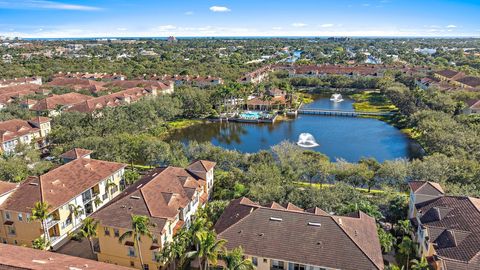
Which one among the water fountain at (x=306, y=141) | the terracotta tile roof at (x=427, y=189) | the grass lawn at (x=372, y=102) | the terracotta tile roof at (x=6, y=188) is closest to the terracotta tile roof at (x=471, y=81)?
the grass lawn at (x=372, y=102)

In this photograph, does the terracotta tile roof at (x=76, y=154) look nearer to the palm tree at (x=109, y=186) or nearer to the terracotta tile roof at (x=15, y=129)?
the palm tree at (x=109, y=186)

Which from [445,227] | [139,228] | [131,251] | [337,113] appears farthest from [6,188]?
[337,113]

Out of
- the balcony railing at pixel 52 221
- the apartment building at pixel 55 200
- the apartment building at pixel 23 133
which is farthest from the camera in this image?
the apartment building at pixel 23 133

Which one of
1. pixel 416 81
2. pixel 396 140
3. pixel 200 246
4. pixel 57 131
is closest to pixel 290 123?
pixel 396 140

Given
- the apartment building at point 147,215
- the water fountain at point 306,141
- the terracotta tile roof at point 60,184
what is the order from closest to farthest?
the apartment building at point 147,215, the terracotta tile roof at point 60,184, the water fountain at point 306,141

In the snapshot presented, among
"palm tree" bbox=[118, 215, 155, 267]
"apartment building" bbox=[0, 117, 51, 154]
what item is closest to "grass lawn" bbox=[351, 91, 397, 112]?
"apartment building" bbox=[0, 117, 51, 154]

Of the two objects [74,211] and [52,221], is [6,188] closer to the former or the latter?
[52,221]

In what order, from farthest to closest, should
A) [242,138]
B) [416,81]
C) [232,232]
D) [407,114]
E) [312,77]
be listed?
1. [312,77]
2. [416,81]
3. [407,114]
4. [242,138]
5. [232,232]

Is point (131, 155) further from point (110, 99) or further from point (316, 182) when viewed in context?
point (110, 99)
